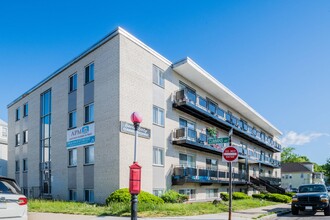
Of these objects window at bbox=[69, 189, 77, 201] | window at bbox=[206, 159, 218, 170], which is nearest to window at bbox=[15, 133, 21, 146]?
window at bbox=[69, 189, 77, 201]

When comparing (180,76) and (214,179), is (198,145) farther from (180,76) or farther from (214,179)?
(180,76)

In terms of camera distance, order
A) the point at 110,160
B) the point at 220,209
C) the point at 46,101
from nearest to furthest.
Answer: the point at 220,209 → the point at 110,160 → the point at 46,101

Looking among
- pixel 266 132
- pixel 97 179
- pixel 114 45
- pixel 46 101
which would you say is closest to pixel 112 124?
pixel 97 179

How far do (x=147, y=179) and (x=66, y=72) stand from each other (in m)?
10.9

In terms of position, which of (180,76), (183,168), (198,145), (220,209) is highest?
(180,76)

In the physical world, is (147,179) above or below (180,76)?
below

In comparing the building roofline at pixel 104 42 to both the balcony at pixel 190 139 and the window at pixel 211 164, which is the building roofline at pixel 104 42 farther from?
the window at pixel 211 164

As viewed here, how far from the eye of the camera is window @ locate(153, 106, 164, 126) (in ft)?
73.6

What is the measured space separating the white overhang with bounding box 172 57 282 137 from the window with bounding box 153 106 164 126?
153 inches

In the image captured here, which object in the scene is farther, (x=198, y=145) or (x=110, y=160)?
(x=198, y=145)

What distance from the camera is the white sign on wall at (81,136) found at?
21.0 m

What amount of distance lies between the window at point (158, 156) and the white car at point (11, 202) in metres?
14.0

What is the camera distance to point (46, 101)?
89.6 ft

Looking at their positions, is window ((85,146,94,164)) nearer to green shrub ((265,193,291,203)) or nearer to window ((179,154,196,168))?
Answer: window ((179,154,196,168))
